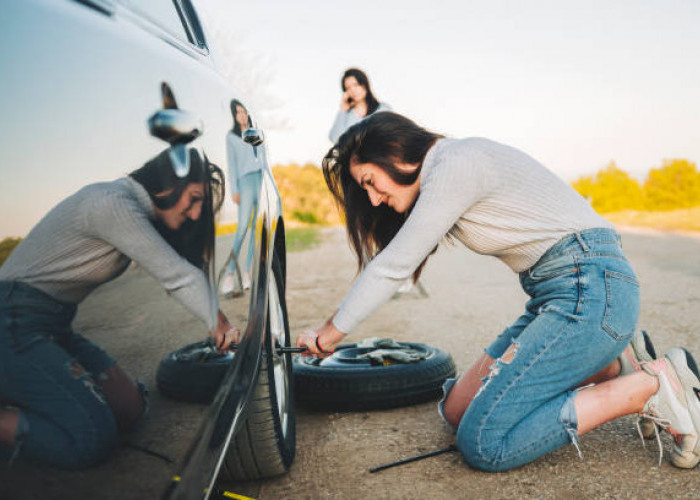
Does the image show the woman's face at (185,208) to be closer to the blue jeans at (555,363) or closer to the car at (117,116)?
the car at (117,116)

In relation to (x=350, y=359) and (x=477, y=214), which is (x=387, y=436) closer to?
(x=350, y=359)

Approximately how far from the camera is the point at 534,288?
2.35 metres

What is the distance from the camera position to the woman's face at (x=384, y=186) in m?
2.31

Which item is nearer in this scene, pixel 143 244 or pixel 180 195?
pixel 143 244

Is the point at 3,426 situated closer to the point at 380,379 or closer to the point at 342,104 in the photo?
the point at 380,379

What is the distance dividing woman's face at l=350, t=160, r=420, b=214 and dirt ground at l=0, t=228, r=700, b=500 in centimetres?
87

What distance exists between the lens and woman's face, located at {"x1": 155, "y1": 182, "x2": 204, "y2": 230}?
1.10 metres

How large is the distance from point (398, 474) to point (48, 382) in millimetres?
1608

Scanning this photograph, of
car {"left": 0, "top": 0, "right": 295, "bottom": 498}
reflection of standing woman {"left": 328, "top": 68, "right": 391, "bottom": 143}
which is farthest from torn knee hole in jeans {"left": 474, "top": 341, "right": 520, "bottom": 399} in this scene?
reflection of standing woman {"left": 328, "top": 68, "right": 391, "bottom": 143}

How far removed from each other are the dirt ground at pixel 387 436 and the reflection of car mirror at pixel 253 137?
525mm

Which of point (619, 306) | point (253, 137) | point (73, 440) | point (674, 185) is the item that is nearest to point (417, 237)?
point (253, 137)

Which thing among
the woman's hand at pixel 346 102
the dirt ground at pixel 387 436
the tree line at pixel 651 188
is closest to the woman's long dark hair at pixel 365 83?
the woman's hand at pixel 346 102

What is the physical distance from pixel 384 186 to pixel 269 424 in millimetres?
936

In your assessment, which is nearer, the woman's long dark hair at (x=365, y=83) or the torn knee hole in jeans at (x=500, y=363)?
the torn knee hole in jeans at (x=500, y=363)
